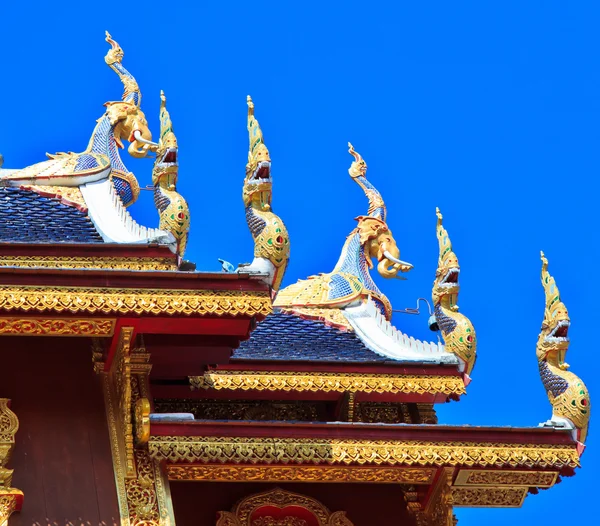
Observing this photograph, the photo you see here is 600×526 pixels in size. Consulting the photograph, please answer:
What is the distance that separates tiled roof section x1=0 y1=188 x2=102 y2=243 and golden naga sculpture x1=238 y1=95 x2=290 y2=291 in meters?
1.61

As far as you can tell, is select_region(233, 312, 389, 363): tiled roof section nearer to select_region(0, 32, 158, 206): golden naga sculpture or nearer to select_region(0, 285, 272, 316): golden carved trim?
select_region(0, 32, 158, 206): golden naga sculpture

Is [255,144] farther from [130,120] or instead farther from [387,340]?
[130,120]

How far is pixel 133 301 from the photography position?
10289 mm

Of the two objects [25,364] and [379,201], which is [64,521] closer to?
[25,364]

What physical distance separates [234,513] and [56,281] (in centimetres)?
236

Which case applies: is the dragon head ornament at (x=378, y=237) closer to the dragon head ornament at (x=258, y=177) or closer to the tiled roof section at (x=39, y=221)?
the tiled roof section at (x=39, y=221)

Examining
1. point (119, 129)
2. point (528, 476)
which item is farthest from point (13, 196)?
point (528, 476)

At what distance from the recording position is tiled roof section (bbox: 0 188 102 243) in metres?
12.2

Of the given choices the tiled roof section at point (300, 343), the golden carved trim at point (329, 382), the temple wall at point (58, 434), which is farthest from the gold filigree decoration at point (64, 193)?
the temple wall at point (58, 434)

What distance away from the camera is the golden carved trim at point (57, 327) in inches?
409

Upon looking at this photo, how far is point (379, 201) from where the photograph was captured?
54.2 feet

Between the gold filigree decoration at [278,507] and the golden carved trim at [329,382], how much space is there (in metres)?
1.20

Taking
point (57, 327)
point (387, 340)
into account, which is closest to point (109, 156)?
point (387, 340)

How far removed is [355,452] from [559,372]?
206 centimetres
